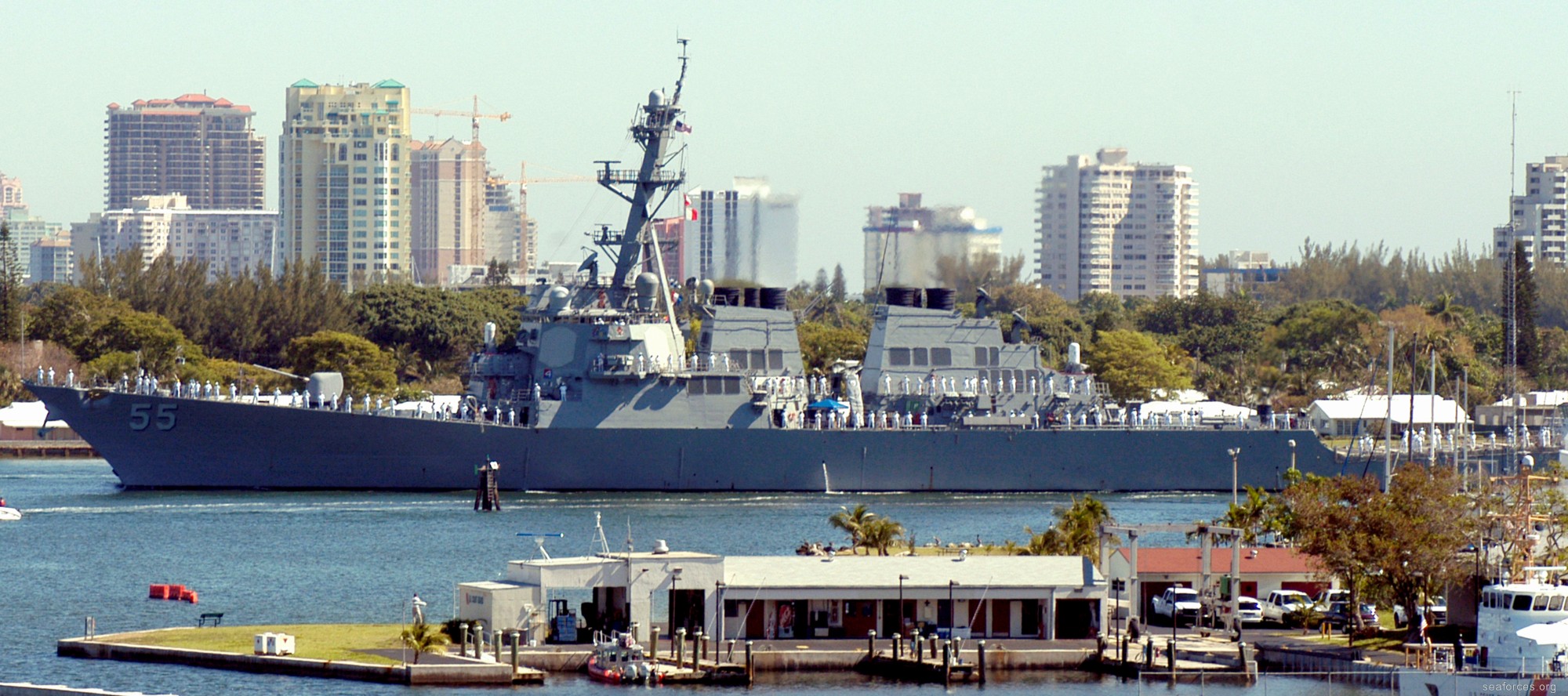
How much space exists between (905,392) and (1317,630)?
27135mm

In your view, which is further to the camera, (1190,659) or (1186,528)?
(1186,528)

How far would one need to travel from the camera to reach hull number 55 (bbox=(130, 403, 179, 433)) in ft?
174

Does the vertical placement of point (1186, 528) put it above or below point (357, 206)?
below

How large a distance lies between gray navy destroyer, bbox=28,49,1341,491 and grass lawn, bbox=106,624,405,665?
22268mm

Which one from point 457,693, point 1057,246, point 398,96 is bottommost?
point 457,693

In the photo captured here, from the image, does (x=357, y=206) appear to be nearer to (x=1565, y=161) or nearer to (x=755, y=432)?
(x=1565, y=161)

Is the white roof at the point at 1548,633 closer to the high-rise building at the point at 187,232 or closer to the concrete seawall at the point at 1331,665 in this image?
the concrete seawall at the point at 1331,665

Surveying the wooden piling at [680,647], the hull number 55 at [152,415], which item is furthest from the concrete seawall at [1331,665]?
the hull number 55 at [152,415]

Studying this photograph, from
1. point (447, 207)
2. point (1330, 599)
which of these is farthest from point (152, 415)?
point (447, 207)

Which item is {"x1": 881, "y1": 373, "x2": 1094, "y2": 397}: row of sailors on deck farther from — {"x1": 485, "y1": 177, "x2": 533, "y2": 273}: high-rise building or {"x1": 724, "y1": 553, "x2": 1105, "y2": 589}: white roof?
{"x1": 485, "y1": 177, "x2": 533, "y2": 273}: high-rise building

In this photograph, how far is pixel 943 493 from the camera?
56.3 metres

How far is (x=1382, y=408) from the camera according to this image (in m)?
66.1

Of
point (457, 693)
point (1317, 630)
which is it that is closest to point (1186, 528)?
point (1317, 630)

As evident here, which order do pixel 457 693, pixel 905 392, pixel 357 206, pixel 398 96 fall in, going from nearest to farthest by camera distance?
pixel 457 693
pixel 905 392
pixel 357 206
pixel 398 96
